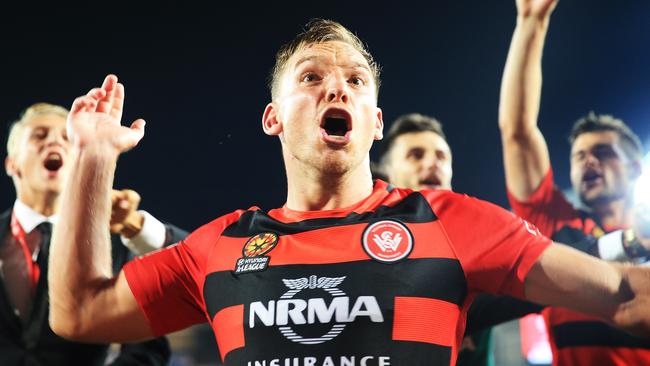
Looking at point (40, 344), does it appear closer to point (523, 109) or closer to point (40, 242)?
point (40, 242)

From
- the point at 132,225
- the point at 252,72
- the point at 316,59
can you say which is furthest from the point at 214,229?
the point at 252,72

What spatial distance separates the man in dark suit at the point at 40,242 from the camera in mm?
2715

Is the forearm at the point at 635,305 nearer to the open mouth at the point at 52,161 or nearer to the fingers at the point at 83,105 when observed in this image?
the fingers at the point at 83,105

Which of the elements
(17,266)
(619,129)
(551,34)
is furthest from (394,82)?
(17,266)

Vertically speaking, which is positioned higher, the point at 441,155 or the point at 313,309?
the point at 441,155

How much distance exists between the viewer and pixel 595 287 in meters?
1.53

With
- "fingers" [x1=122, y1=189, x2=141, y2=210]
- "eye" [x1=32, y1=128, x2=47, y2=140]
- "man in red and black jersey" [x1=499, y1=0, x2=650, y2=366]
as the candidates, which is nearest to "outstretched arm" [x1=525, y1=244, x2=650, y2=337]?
"man in red and black jersey" [x1=499, y1=0, x2=650, y2=366]

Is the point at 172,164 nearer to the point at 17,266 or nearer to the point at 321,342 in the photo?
the point at 17,266

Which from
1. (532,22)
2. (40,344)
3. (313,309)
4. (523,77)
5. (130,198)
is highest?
(532,22)

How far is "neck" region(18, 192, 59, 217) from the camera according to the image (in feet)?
9.98

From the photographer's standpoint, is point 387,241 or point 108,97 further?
point 108,97

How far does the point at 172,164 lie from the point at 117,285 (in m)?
2.19

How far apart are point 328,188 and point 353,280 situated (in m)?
0.37

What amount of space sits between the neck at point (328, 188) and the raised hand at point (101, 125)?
0.47 meters
